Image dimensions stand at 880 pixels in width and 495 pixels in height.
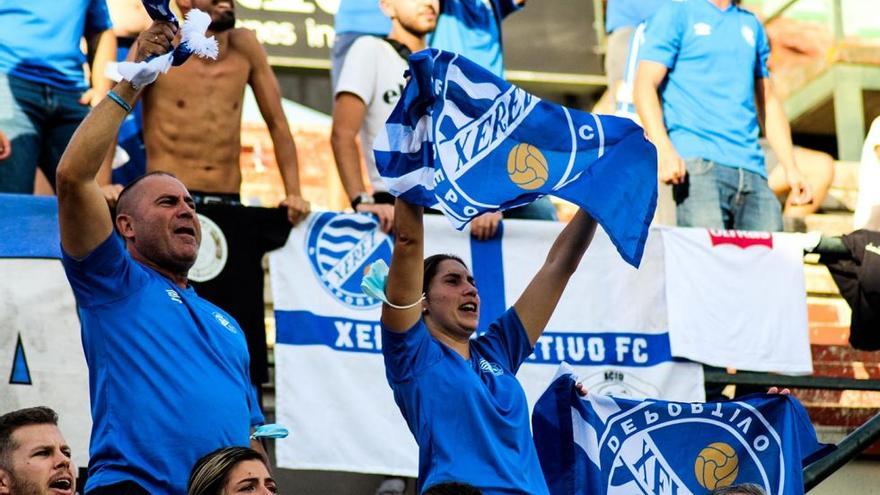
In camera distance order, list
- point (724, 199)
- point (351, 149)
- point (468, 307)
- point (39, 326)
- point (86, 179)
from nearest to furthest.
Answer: point (86, 179)
point (468, 307)
point (39, 326)
point (351, 149)
point (724, 199)

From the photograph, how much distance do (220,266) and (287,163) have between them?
0.66 m

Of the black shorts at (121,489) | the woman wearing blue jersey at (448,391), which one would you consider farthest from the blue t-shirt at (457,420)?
the black shorts at (121,489)

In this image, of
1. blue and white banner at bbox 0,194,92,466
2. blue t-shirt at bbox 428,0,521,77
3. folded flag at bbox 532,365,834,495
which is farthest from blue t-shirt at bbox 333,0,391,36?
folded flag at bbox 532,365,834,495

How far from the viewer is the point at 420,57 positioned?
4953 millimetres

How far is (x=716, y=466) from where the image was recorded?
19.8 feet

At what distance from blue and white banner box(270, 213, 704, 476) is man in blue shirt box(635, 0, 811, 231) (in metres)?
0.42

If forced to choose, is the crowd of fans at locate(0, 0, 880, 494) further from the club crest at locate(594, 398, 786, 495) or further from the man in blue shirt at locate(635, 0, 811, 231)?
the club crest at locate(594, 398, 786, 495)

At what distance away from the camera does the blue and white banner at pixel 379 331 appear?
6801mm

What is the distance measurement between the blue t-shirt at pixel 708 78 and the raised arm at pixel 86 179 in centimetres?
370

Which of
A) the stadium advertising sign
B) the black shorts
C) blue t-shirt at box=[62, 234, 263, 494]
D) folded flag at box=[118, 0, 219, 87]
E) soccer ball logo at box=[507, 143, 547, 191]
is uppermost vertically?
the stadium advertising sign

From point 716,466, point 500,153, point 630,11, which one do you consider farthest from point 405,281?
point 630,11

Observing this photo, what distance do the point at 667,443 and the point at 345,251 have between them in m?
1.72

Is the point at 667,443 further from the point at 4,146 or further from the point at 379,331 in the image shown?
the point at 4,146

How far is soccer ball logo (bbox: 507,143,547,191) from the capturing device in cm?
515
